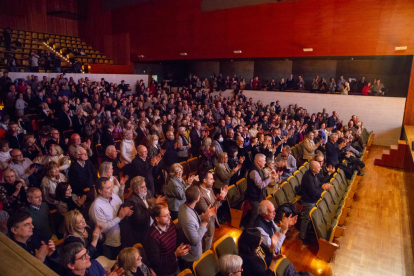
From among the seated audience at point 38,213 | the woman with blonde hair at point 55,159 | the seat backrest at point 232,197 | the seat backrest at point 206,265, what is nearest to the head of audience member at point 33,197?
the seated audience at point 38,213

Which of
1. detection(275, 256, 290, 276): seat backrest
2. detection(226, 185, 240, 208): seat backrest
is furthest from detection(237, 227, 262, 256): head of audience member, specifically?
detection(226, 185, 240, 208): seat backrest

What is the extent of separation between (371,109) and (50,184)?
36.7 ft

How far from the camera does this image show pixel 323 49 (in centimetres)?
1096

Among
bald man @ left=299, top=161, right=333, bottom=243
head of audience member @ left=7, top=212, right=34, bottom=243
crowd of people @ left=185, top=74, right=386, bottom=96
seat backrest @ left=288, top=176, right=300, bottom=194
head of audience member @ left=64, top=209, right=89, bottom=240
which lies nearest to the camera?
head of audience member @ left=7, top=212, right=34, bottom=243

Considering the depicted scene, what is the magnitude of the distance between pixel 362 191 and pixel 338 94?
6.31m

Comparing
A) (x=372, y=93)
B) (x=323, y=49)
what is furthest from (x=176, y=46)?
(x=372, y=93)

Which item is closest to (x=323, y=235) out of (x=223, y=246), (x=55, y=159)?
(x=223, y=246)

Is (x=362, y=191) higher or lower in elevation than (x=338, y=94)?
lower

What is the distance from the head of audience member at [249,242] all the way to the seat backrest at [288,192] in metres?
2.24

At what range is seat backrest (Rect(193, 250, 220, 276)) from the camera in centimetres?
239

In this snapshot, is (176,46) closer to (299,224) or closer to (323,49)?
(323,49)

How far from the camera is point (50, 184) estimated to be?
3129 millimetres

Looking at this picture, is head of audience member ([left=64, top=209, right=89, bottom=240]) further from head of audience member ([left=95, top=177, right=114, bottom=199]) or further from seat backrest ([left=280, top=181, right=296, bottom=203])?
seat backrest ([left=280, top=181, right=296, bottom=203])

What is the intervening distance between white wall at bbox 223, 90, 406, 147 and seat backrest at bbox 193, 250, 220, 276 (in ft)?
33.7
